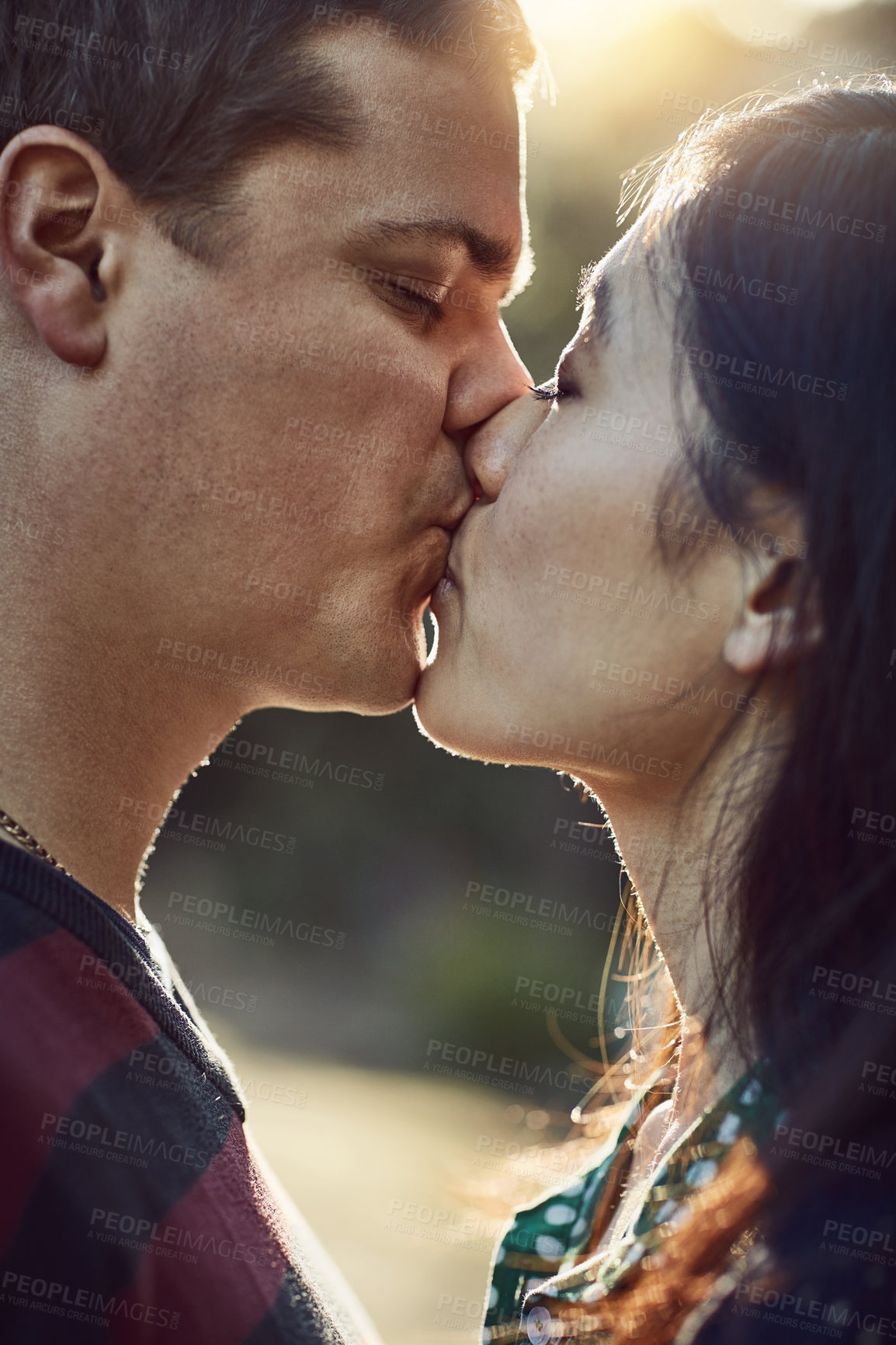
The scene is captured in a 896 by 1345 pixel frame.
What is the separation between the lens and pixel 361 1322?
72.9 inches

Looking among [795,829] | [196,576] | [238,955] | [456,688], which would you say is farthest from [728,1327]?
[238,955]

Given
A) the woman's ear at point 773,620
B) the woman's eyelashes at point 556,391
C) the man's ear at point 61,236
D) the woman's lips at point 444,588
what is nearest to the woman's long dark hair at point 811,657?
the woman's ear at point 773,620

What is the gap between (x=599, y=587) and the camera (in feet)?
6.30

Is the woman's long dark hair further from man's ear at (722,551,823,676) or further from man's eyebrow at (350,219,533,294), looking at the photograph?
man's eyebrow at (350,219,533,294)

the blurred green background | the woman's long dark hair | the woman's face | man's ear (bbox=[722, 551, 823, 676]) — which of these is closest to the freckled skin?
the woman's face

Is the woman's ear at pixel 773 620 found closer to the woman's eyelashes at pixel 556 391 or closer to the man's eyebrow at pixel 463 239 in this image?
the woman's eyelashes at pixel 556 391

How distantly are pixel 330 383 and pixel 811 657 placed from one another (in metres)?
0.88

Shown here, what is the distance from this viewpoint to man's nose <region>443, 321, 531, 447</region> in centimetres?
212

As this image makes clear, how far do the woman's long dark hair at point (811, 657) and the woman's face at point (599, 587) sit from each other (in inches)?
2.8

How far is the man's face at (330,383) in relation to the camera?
185 centimetres

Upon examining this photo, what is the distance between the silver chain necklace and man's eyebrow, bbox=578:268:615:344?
118cm

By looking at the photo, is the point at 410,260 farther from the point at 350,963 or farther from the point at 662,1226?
the point at 350,963

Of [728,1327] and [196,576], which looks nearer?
[728,1327]

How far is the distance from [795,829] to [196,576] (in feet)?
3.31
